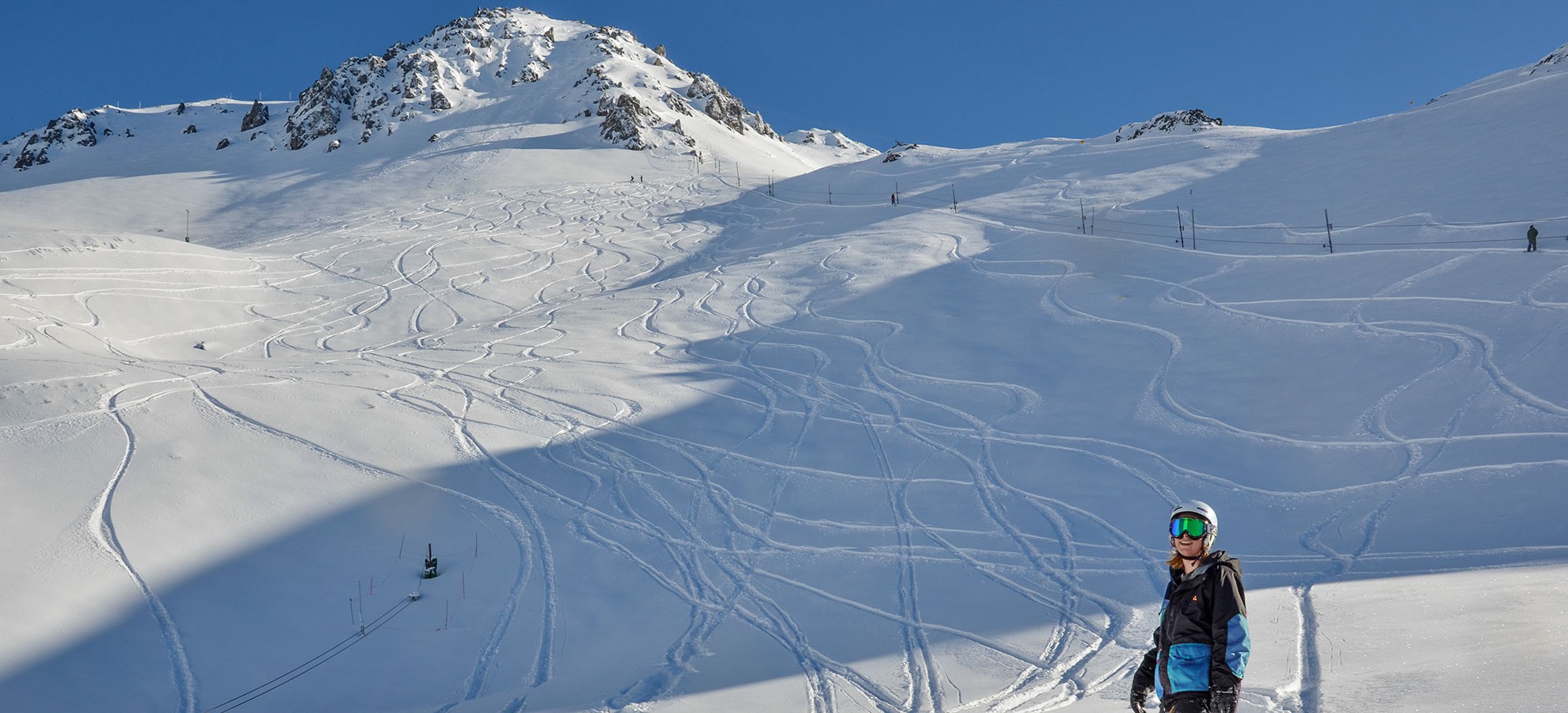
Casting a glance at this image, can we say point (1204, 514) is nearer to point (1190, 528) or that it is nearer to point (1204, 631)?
point (1190, 528)

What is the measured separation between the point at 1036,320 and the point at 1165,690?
18388 millimetres

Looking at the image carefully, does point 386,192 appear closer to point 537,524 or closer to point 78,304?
point 78,304

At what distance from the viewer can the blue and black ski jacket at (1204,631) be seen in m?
4.26

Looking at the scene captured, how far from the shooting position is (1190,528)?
14.3ft

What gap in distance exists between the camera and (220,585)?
12.0 meters

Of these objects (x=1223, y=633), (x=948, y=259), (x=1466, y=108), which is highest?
(x=1466, y=108)

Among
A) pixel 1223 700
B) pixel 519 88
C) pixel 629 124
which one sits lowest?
pixel 1223 700

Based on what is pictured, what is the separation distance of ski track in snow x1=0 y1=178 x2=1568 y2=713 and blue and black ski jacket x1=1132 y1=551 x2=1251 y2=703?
2696 mm

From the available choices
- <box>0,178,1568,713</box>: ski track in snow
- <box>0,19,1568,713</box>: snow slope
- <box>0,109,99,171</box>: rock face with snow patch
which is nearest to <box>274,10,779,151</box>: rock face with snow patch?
<box>0,109,99,171</box>: rock face with snow patch

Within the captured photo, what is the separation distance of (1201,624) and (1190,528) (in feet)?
1.48

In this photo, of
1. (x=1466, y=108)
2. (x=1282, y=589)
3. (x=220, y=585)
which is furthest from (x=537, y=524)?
(x=1466, y=108)

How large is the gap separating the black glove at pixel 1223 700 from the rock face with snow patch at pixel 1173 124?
43.7 metres

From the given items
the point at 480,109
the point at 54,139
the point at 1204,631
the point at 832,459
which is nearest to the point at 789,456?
the point at 832,459

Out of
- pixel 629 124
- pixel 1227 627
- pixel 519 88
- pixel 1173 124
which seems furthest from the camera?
pixel 519 88
